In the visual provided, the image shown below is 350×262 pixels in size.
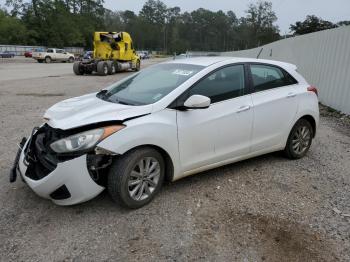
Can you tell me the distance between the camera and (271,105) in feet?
16.1

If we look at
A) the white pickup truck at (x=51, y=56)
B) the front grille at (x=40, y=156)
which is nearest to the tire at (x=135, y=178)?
the front grille at (x=40, y=156)

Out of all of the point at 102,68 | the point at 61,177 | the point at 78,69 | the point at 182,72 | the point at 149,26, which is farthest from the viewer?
the point at 149,26

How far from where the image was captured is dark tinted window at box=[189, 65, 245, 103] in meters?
4.31

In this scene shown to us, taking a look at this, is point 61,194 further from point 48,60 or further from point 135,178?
point 48,60

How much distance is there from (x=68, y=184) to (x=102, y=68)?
20.2m

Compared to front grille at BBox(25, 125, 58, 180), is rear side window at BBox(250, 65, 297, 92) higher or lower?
higher

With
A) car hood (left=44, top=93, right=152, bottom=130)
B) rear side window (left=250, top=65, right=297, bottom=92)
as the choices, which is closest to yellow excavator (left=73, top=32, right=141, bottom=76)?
rear side window (left=250, top=65, right=297, bottom=92)

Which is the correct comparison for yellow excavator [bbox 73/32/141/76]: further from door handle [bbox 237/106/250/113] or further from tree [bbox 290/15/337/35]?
tree [bbox 290/15/337/35]

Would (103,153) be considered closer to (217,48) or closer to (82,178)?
(82,178)

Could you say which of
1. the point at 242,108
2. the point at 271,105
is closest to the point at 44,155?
the point at 242,108

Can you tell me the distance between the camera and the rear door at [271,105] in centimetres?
481

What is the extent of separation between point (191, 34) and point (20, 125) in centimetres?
12595

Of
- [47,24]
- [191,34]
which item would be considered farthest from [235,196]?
[191,34]

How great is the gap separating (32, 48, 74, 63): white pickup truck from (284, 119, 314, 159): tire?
131ft
